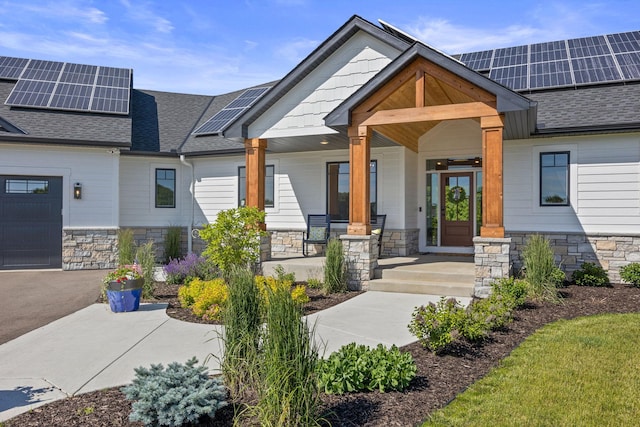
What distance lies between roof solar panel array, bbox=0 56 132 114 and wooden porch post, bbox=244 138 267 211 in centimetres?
503

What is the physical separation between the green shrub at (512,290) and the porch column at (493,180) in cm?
90

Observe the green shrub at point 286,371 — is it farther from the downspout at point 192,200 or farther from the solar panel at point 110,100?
the solar panel at point 110,100

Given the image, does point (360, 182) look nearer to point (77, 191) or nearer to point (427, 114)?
point (427, 114)

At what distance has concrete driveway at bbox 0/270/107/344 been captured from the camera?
243 inches

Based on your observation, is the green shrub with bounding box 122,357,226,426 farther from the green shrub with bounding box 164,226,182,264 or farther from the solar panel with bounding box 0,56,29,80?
the solar panel with bounding box 0,56,29,80

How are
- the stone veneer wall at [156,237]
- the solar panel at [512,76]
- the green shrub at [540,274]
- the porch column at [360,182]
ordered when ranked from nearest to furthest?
the green shrub at [540,274], the porch column at [360,182], the solar panel at [512,76], the stone veneer wall at [156,237]

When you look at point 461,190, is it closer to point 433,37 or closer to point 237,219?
point 237,219

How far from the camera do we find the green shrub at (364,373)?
352 centimetres

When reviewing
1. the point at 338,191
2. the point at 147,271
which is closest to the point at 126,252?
the point at 147,271

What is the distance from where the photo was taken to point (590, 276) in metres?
8.44

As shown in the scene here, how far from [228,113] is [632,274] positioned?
1085 centimetres

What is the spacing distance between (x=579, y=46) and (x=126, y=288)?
11.6 meters

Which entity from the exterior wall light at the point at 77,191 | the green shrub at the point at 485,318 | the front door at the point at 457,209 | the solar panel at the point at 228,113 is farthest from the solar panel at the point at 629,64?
the exterior wall light at the point at 77,191

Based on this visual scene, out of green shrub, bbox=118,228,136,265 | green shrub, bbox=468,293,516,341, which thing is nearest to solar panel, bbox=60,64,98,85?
green shrub, bbox=118,228,136,265
